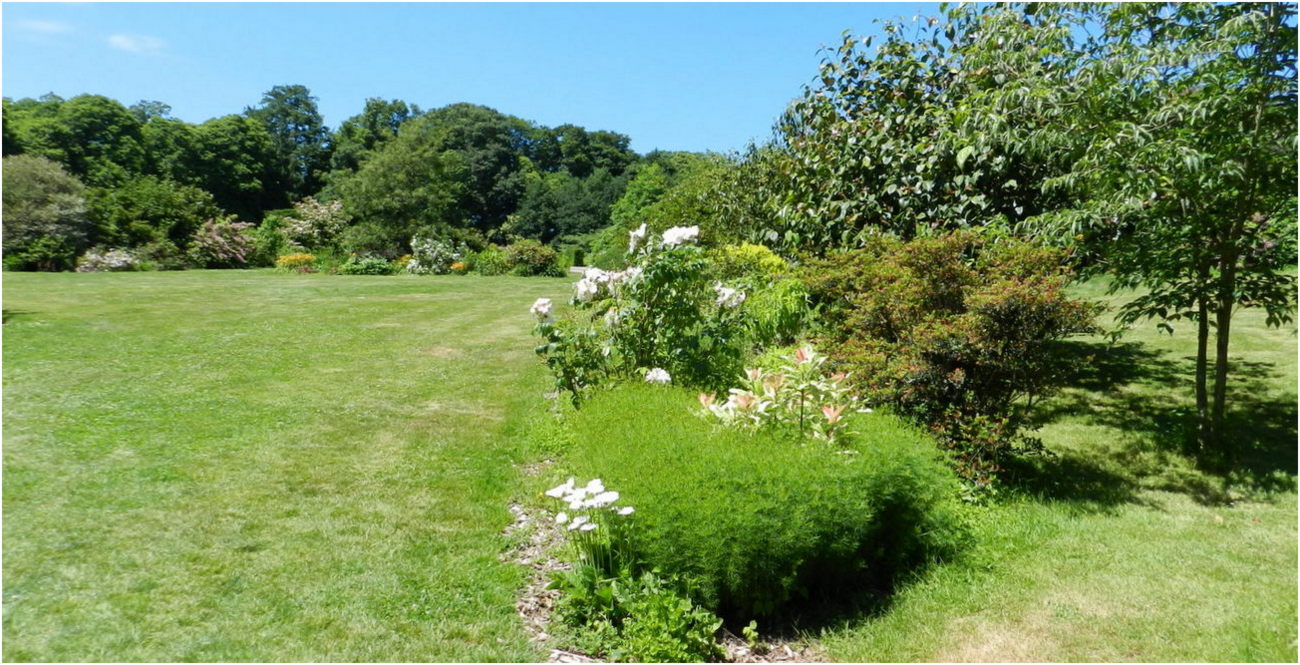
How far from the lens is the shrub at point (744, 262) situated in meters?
9.19

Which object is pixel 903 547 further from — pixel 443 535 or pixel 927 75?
pixel 927 75

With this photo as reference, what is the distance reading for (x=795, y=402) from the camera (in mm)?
4371

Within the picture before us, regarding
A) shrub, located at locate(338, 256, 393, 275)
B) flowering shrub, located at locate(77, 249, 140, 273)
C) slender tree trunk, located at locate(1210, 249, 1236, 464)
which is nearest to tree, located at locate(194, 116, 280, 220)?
flowering shrub, located at locate(77, 249, 140, 273)

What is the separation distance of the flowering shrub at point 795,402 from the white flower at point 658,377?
782 mm

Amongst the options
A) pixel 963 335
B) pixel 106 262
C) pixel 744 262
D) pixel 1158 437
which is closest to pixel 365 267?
pixel 106 262

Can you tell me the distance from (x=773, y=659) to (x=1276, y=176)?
4.64m

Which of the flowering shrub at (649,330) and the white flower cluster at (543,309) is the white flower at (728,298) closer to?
the flowering shrub at (649,330)

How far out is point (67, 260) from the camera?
17.4 meters

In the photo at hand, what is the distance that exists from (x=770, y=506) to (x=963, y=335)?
2.03 metres

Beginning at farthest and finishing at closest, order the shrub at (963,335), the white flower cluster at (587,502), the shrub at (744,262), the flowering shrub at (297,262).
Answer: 1. the flowering shrub at (297,262)
2. the shrub at (744,262)
3. the shrub at (963,335)
4. the white flower cluster at (587,502)

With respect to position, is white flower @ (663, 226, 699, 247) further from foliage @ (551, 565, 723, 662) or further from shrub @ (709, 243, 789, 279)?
shrub @ (709, 243, 789, 279)

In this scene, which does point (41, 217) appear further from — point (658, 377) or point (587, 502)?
point (587, 502)

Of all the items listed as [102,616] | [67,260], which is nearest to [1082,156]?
[102,616]

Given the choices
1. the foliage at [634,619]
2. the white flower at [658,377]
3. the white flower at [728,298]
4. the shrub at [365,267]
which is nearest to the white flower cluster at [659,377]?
the white flower at [658,377]
